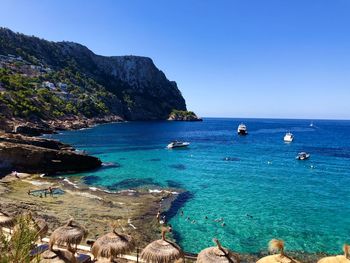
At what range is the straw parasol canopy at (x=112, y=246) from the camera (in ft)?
51.0

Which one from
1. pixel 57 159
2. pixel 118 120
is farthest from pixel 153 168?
pixel 118 120

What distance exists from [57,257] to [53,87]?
457ft

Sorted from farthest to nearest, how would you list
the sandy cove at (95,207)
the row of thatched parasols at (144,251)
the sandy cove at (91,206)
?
1. the sandy cove at (91,206)
2. the sandy cove at (95,207)
3. the row of thatched parasols at (144,251)

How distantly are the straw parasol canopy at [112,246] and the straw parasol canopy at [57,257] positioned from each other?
1228 mm

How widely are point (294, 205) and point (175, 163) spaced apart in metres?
27.8

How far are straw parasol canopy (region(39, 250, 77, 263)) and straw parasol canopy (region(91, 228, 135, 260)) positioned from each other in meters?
1.23

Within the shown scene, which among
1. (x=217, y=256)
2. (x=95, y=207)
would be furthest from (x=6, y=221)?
(x=217, y=256)

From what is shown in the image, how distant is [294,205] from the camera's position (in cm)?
3453

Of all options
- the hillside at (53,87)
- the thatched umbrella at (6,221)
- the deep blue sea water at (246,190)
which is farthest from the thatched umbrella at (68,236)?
the hillside at (53,87)

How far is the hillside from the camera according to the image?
105831mm

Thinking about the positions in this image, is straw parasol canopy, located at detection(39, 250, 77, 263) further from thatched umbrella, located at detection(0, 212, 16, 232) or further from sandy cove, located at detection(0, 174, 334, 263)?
sandy cove, located at detection(0, 174, 334, 263)

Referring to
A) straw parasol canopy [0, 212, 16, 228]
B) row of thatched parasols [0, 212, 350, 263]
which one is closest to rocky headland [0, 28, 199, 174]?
straw parasol canopy [0, 212, 16, 228]

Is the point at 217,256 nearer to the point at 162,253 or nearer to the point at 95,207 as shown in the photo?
the point at 162,253

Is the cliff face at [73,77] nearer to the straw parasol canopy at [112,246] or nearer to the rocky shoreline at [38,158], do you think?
the rocky shoreline at [38,158]
